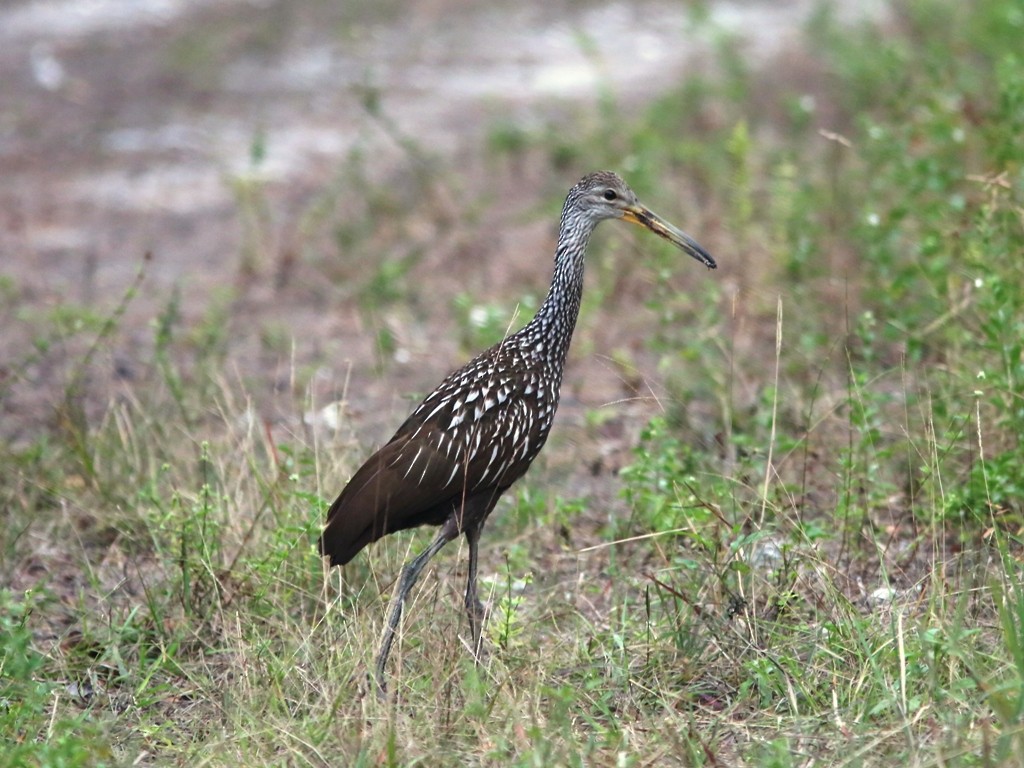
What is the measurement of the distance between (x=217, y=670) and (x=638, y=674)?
4.32 ft

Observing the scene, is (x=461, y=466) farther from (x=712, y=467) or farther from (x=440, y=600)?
(x=712, y=467)

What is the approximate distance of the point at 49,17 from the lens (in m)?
14.6

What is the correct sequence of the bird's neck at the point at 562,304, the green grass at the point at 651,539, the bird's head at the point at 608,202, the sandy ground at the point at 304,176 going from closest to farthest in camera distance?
the green grass at the point at 651,539
the bird's neck at the point at 562,304
the bird's head at the point at 608,202
the sandy ground at the point at 304,176

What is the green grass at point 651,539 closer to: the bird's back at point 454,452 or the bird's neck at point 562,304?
the bird's back at point 454,452

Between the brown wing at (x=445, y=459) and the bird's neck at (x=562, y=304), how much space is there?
16cm

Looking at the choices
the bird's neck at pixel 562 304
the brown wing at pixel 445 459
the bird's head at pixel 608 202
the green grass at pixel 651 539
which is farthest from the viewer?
the bird's head at pixel 608 202

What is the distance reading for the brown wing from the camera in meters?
4.72

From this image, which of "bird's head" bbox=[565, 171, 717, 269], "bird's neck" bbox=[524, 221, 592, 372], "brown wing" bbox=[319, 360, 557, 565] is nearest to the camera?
"brown wing" bbox=[319, 360, 557, 565]

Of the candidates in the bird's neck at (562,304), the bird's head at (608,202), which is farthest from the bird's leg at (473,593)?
the bird's head at (608,202)

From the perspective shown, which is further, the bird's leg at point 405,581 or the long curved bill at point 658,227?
the long curved bill at point 658,227

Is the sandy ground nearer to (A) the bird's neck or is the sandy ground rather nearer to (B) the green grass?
(B) the green grass

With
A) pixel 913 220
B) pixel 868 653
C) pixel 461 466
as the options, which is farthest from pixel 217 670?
pixel 913 220

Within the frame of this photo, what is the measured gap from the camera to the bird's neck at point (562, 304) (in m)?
5.19

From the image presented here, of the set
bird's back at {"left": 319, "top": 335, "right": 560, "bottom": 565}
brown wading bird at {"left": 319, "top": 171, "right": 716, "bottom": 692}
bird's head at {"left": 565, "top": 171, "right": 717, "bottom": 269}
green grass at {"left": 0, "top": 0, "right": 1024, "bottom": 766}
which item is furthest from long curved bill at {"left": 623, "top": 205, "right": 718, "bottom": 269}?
bird's back at {"left": 319, "top": 335, "right": 560, "bottom": 565}
